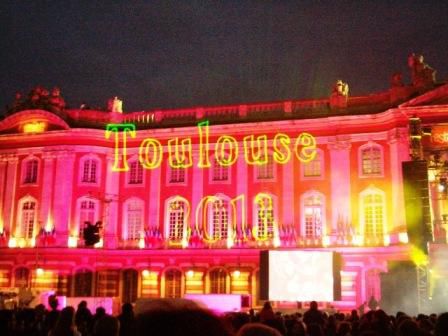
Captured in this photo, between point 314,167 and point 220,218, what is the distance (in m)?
5.87

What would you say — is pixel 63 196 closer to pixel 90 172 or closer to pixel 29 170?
pixel 90 172

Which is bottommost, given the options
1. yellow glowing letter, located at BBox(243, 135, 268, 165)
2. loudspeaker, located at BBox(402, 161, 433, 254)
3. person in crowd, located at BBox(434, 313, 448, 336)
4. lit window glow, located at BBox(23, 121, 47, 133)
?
person in crowd, located at BBox(434, 313, 448, 336)

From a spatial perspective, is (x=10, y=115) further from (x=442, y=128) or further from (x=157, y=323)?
(x=157, y=323)

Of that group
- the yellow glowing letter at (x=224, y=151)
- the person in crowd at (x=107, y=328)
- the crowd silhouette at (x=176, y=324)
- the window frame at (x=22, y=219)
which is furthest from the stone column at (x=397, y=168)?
the person in crowd at (x=107, y=328)

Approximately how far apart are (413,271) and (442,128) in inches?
278

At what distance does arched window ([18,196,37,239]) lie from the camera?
35.4 meters

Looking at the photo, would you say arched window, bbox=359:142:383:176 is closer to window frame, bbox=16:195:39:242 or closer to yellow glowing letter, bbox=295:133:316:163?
yellow glowing letter, bbox=295:133:316:163

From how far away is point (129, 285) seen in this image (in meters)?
34.2

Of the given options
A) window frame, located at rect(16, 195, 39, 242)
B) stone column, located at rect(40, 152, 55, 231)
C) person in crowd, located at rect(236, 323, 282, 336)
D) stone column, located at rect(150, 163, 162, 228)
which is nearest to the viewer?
person in crowd, located at rect(236, 323, 282, 336)

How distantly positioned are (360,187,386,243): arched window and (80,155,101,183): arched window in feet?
49.4

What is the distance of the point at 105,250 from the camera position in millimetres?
34344

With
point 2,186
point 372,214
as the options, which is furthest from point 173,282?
point 2,186

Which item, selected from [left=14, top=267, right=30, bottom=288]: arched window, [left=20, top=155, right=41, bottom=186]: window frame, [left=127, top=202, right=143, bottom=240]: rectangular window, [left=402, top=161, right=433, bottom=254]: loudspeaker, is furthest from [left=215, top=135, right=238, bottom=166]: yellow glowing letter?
[left=402, top=161, right=433, bottom=254]: loudspeaker

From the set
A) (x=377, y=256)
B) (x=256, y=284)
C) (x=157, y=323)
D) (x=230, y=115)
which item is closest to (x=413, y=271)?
(x=377, y=256)
